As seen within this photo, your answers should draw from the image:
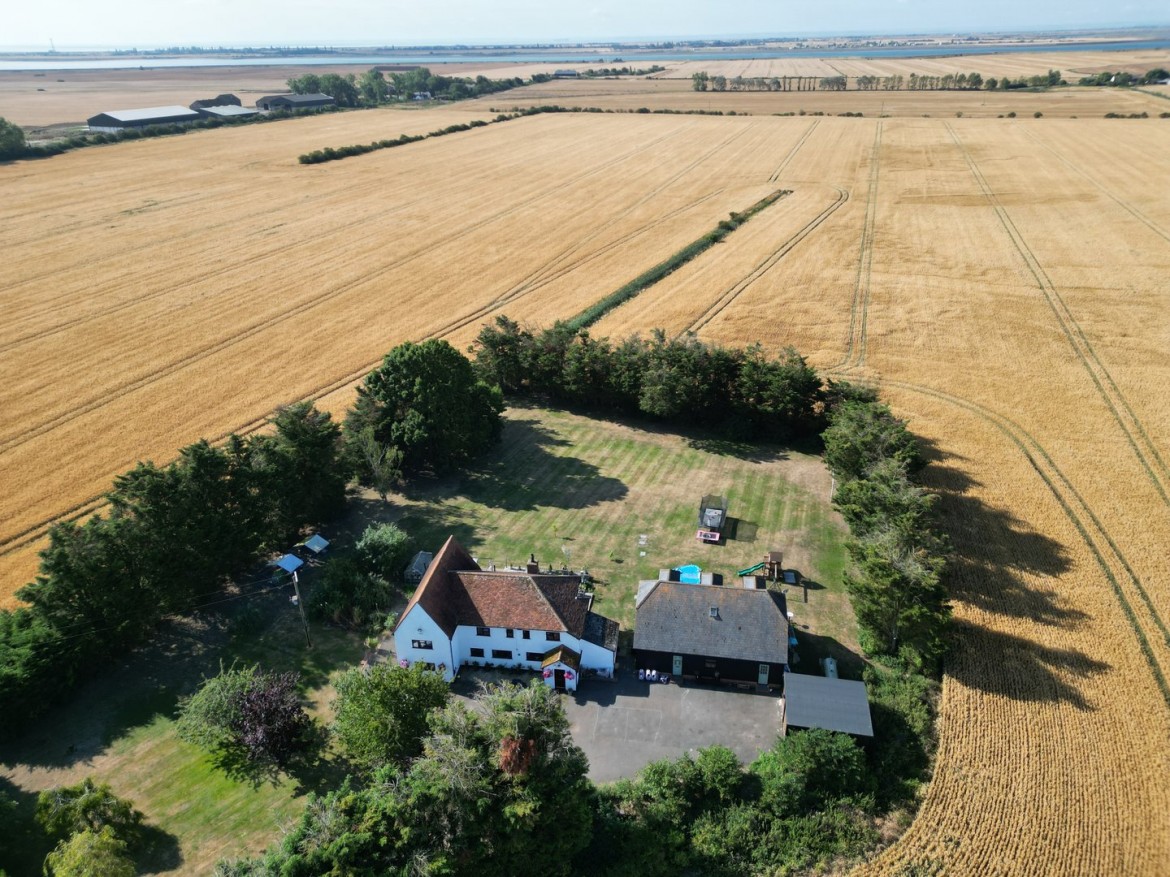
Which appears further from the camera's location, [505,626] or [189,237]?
[189,237]

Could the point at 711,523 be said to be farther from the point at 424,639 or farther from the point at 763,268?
the point at 763,268

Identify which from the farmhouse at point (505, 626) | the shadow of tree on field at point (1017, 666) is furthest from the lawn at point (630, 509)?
the shadow of tree on field at point (1017, 666)

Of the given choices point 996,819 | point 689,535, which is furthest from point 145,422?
point 996,819

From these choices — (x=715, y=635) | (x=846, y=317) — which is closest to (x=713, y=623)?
(x=715, y=635)

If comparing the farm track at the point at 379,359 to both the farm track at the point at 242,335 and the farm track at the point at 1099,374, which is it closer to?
the farm track at the point at 242,335

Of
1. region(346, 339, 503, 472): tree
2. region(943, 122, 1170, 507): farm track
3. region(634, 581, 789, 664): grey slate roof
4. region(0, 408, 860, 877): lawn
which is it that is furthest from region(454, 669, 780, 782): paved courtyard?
region(943, 122, 1170, 507): farm track

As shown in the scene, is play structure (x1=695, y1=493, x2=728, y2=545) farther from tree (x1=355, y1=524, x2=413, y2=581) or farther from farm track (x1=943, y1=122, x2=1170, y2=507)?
farm track (x1=943, y1=122, x2=1170, y2=507)
